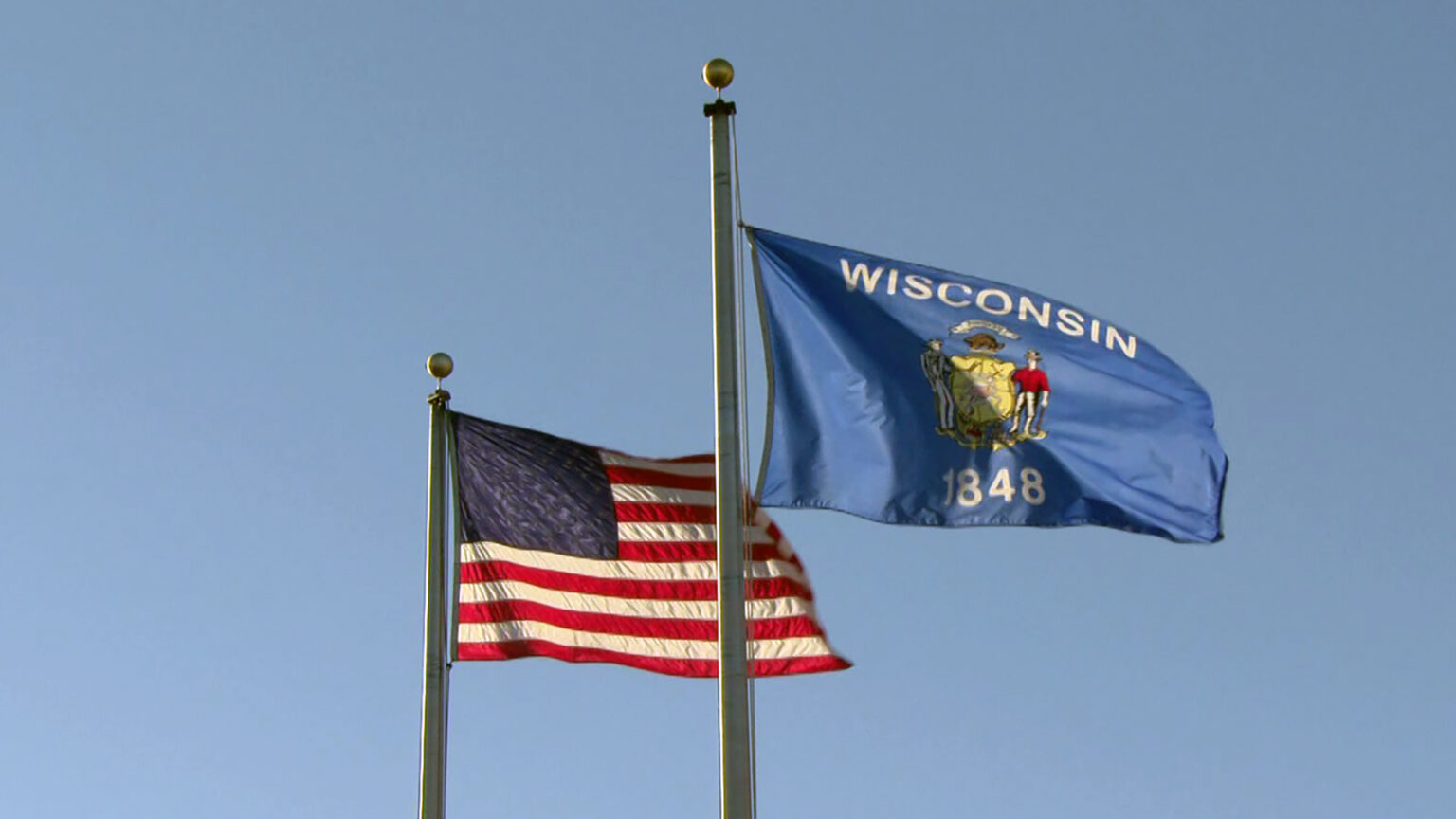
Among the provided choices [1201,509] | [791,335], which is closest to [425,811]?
[791,335]

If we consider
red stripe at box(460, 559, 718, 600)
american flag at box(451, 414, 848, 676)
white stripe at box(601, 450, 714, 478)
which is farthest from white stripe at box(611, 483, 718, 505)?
red stripe at box(460, 559, 718, 600)

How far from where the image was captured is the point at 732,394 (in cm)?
2089

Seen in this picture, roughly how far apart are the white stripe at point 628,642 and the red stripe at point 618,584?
45 cm

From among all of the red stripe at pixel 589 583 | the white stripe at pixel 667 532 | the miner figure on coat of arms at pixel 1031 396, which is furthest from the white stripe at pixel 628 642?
the miner figure on coat of arms at pixel 1031 396

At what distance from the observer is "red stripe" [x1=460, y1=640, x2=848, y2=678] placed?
26.3m

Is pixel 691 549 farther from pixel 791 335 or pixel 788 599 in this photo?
pixel 791 335

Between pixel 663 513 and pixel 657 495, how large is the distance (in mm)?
203

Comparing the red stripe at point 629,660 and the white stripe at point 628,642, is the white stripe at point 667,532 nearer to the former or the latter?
the white stripe at point 628,642

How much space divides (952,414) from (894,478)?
912 mm

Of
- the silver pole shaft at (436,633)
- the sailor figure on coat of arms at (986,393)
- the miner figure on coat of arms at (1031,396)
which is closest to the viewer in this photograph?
the sailor figure on coat of arms at (986,393)

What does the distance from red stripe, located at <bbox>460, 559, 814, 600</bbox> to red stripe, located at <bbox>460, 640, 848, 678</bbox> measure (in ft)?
2.14

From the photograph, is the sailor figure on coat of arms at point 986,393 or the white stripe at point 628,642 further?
the white stripe at point 628,642

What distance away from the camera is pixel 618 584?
26.9 metres

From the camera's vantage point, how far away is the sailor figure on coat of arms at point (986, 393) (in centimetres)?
2195
